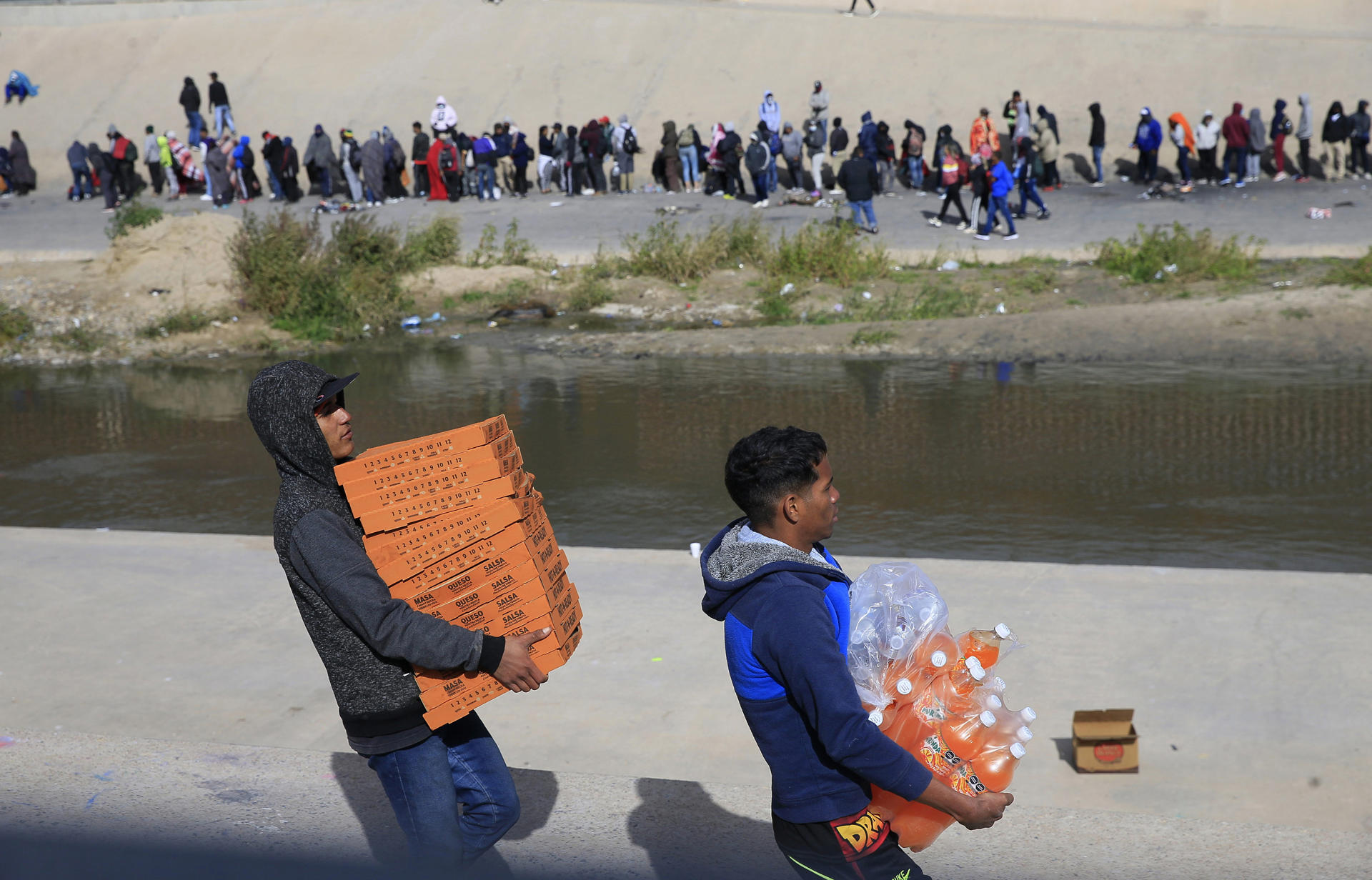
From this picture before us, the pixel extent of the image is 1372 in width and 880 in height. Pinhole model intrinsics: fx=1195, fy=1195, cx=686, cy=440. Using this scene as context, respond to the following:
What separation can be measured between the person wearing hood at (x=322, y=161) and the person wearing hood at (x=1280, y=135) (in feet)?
62.9

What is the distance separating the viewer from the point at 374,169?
25109mm

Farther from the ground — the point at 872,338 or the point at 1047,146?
the point at 1047,146

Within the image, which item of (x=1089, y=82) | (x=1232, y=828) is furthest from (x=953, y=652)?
(x=1089, y=82)

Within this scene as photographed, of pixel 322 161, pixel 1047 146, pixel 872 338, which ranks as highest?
pixel 322 161

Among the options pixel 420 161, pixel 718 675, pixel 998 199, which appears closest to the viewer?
pixel 718 675

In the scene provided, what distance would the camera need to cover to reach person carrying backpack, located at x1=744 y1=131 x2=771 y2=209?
22.7 meters

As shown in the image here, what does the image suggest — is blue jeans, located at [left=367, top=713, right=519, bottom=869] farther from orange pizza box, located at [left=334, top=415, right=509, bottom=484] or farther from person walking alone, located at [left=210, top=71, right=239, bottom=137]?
person walking alone, located at [left=210, top=71, right=239, bottom=137]

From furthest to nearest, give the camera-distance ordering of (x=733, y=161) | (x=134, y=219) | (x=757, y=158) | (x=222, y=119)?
(x=222, y=119), (x=733, y=161), (x=757, y=158), (x=134, y=219)

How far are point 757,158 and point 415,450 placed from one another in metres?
20.6

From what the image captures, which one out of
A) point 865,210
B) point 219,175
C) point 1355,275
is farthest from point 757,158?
point 219,175

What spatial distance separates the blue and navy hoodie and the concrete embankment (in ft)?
3.54

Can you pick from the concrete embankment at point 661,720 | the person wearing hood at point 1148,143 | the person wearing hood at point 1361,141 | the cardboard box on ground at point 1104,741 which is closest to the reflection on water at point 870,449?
the concrete embankment at point 661,720

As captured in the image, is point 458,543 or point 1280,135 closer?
point 458,543

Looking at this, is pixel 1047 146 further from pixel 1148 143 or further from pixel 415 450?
pixel 415 450
